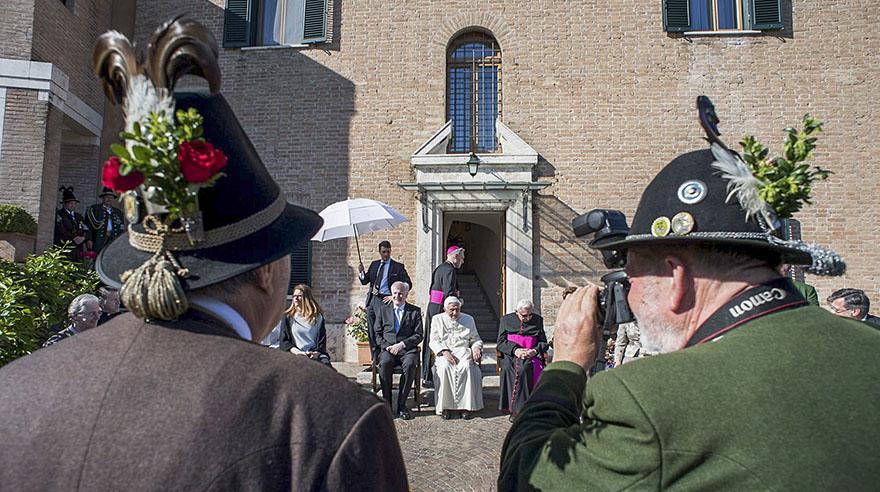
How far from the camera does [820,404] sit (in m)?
1.26

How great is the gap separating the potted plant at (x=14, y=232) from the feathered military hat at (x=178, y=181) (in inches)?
398

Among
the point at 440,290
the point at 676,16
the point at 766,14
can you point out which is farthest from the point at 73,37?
the point at 766,14

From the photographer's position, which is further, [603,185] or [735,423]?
[603,185]

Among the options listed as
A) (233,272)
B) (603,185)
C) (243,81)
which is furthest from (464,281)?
(233,272)

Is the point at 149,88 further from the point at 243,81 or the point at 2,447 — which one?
the point at 243,81

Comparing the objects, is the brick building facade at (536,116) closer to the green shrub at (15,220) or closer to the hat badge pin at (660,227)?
the green shrub at (15,220)

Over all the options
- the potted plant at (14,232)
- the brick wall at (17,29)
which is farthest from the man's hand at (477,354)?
the brick wall at (17,29)

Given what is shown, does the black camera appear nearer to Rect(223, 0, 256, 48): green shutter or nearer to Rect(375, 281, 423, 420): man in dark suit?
Rect(375, 281, 423, 420): man in dark suit

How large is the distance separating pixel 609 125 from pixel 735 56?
8.94 feet

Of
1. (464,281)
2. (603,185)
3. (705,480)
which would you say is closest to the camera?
(705,480)

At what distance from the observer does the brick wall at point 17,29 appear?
10.3 metres

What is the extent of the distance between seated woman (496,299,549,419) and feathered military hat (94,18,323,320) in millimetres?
6916

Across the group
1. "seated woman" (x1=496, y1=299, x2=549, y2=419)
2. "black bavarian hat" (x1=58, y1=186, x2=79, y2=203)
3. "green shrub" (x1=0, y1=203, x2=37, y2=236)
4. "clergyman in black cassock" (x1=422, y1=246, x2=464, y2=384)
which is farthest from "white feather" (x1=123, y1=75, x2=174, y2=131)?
"black bavarian hat" (x1=58, y1=186, x2=79, y2=203)

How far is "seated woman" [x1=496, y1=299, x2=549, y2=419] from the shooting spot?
795 cm
